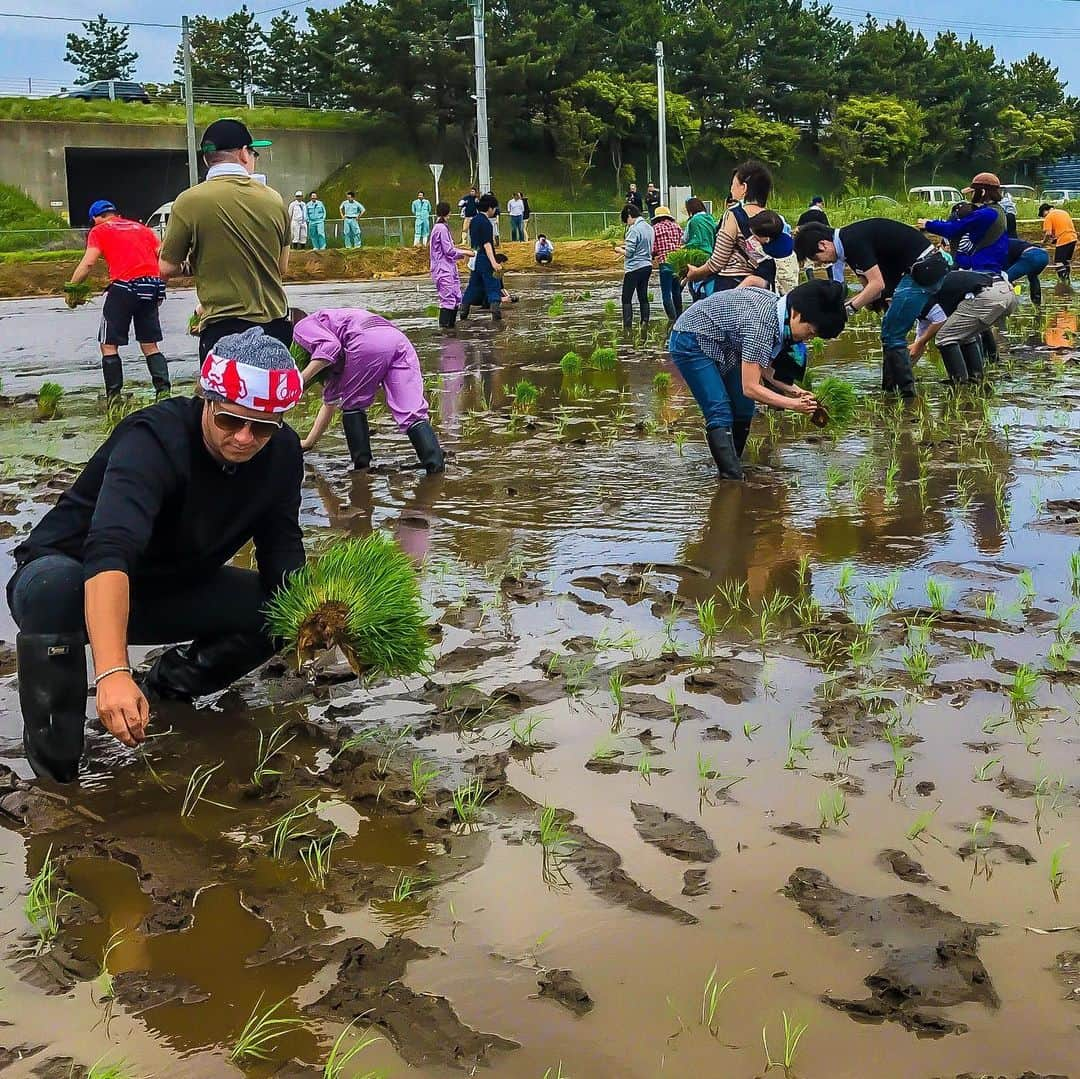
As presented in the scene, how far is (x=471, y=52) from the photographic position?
4666 centimetres

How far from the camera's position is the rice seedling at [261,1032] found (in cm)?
236

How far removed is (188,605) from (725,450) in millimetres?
3765

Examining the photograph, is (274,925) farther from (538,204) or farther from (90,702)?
(538,204)

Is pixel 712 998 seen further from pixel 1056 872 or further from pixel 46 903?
pixel 46 903

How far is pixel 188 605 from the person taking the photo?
3.92m

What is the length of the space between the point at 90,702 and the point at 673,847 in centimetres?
206

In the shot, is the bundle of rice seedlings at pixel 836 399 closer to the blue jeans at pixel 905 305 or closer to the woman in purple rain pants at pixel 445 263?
the blue jeans at pixel 905 305

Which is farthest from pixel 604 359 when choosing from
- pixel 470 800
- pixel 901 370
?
pixel 470 800

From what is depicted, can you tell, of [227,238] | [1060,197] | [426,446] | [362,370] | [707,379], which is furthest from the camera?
[1060,197]

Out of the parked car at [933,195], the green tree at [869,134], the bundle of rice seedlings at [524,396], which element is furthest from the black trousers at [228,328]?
the green tree at [869,134]

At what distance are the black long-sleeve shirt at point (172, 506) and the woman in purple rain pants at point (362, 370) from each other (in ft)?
10.6

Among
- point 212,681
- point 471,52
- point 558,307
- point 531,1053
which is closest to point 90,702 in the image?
point 212,681

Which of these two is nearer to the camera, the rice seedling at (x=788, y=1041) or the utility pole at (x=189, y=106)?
the rice seedling at (x=788, y=1041)

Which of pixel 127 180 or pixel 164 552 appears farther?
pixel 127 180
